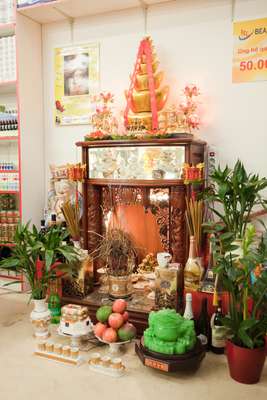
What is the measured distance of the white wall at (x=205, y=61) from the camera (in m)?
2.92

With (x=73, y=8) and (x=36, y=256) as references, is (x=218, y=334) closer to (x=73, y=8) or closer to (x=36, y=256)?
(x=36, y=256)

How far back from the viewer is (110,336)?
7.29 feet

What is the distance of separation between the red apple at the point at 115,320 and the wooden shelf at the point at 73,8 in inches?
100

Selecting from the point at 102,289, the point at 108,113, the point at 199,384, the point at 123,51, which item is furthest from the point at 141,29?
the point at 199,384

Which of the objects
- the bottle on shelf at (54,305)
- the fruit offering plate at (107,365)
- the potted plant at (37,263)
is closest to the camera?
the fruit offering plate at (107,365)

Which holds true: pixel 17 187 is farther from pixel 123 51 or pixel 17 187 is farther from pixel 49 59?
pixel 123 51

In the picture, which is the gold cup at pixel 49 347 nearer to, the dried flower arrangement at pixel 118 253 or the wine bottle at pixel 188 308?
the dried flower arrangement at pixel 118 253

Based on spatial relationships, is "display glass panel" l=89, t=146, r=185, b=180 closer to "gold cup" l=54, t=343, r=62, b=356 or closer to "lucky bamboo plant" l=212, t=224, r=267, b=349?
"lucky bamboo plant" l=212, t=224, r=267, b=349

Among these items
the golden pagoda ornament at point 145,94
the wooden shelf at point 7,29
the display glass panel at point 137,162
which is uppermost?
the wooden shelf at point 7,29

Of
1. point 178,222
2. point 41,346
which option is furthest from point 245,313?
point 41,346

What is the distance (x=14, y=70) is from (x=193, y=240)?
90.5 inches

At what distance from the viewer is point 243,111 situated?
2.94 meters

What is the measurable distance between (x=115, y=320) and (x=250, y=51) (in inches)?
89.6

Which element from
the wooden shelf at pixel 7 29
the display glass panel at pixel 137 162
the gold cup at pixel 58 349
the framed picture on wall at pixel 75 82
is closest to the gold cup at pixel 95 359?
the gold cup at pixel 58 349
